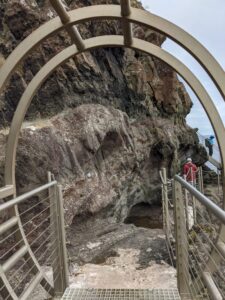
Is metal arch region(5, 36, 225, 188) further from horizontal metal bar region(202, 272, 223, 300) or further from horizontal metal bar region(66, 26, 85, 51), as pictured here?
horizontal metal bar region(202, 272, 223, 300)

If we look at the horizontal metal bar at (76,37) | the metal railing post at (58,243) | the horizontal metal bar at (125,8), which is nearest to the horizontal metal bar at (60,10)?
the horizontal metal bar at (76,37)

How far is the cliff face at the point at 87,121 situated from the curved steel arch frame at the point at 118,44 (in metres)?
2.98

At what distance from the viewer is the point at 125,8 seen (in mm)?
2945

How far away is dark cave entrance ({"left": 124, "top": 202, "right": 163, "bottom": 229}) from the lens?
12297 mm

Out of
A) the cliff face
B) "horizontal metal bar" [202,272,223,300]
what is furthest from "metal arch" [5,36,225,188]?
the cliff face

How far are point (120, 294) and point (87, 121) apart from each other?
491 centimetres

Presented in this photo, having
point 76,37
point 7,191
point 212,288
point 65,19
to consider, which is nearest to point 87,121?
point 76,37

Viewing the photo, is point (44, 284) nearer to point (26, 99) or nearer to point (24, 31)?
point (26, 99)

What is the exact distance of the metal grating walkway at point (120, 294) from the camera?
334cm

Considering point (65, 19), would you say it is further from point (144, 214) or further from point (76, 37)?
point (144, 214)

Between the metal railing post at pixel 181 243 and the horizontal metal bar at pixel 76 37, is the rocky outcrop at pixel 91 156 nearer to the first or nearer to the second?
the horizontal metal bar at pixel 76 37

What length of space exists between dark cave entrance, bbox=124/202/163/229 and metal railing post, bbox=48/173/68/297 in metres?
8.72

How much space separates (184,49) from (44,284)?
2.55 m

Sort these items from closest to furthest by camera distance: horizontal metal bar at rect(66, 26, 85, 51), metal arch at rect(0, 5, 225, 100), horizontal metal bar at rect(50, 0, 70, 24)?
horizontal metal bar at rect(50, 0, 70, 24)
metal arch at rect(0, 5, 225, 100)
horizontal metal bar at rect(66, 26, 85, 51)
